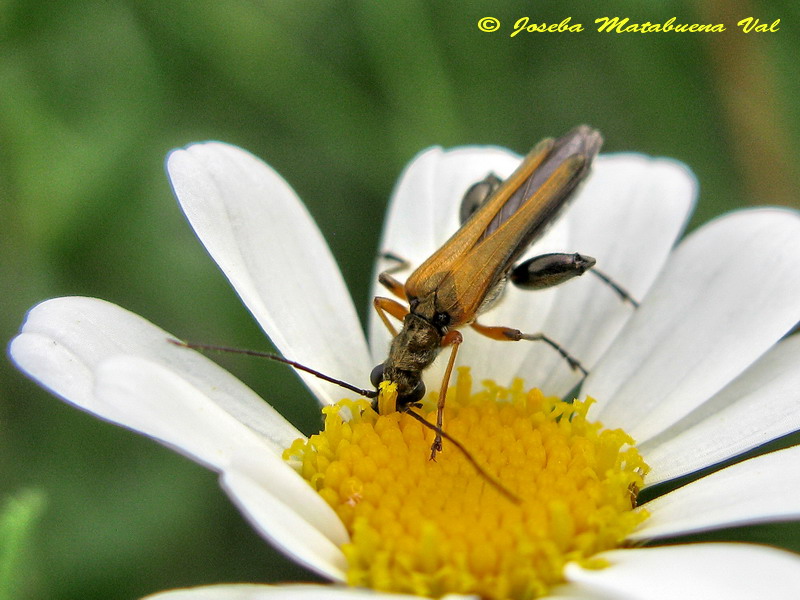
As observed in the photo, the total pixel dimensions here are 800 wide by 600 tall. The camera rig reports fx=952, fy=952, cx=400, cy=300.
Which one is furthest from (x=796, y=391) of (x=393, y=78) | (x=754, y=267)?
(x=393, y=78)

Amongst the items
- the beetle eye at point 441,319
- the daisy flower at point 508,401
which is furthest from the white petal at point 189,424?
the beetle eye at point 441,319

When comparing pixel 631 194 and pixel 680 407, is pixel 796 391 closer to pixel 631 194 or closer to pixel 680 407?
pixel 680 407

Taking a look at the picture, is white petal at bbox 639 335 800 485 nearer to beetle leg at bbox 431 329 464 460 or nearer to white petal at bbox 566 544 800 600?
beetle leg at bbox 431 329 464 460

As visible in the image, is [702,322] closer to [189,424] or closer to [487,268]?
[487,268]

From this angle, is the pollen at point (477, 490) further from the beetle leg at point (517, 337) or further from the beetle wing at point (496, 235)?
the beetle wing at point (496, 235)

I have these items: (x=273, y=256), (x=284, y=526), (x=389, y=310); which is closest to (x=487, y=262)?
(x=389, y=310)
